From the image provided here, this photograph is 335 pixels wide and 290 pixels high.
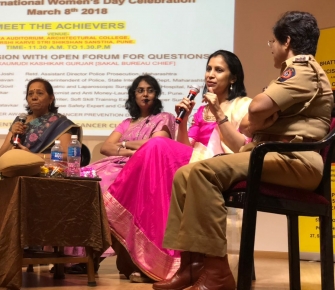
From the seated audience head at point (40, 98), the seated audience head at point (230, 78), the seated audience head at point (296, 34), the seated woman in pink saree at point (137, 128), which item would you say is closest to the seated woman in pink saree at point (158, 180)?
the seated audience head at point (230, 78)

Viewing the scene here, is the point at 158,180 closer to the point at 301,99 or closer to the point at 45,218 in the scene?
the point at 45,218

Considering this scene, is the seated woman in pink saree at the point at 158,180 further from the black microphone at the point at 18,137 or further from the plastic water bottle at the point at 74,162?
the black microphone at the point at 18,137

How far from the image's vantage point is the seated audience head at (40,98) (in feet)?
13.0

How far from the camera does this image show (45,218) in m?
2.66

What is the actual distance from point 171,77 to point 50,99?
0.96 metres

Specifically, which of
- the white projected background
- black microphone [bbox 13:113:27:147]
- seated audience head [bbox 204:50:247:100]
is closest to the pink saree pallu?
seated audience head [bbox 204:50:247:100]

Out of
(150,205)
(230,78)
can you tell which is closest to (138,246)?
(150,205)

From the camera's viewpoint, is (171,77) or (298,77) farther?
(171,77)

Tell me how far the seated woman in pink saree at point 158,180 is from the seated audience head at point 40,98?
1.17 m

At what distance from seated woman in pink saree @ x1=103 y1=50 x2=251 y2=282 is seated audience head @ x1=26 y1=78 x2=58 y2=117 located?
3.83 feet

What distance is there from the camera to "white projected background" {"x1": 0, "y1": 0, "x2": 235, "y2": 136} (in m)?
4.48

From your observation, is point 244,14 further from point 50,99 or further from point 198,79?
point 50,99

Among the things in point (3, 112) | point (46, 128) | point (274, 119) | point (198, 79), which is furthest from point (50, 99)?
point (274, 119)

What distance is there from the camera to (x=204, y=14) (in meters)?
4.49
